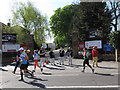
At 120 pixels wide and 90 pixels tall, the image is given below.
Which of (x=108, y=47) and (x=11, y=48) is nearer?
(x=108, y=47)

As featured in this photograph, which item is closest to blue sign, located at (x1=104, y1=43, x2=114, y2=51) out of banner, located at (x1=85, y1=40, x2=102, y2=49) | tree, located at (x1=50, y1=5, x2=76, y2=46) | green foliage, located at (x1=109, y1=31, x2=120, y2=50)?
banner, located at (x1=85, y1=40, x2=102, y2=49)

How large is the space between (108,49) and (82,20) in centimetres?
716

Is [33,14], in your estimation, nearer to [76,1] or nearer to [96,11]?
[76,1]

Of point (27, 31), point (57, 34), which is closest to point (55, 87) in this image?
point (27, 31)

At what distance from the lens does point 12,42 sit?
22.1 metres

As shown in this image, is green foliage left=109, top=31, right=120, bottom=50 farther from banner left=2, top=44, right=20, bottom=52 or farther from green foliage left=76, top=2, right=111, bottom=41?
banner left=2, top=44, right=20, bottom=52

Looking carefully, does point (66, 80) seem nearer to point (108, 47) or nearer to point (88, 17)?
point (108, 47)

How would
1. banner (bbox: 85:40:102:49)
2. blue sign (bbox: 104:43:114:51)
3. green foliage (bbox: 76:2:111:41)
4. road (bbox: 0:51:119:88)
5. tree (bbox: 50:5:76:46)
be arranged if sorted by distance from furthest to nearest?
1. tree (bbox: 50:5:76:46)
2. green foliage (bbox: 76:2:111:41)
3. blue sign (bbox: 104:43:114:51)
4. banner (bbox: 85:40:102:49)
5. road (bbox: 0:51:119:88)

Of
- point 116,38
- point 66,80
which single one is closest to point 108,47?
point 116,38

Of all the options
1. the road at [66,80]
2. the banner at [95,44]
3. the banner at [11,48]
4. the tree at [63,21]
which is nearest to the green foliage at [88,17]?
the banner at [95,44]

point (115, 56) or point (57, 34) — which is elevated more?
point (57, 34)

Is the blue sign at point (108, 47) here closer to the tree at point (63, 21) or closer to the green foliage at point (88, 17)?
the green foliage at point (88, 17)

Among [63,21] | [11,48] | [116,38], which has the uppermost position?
[63,21]

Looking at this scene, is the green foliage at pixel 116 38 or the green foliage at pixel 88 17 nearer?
the green foliage at pixel 116 38
